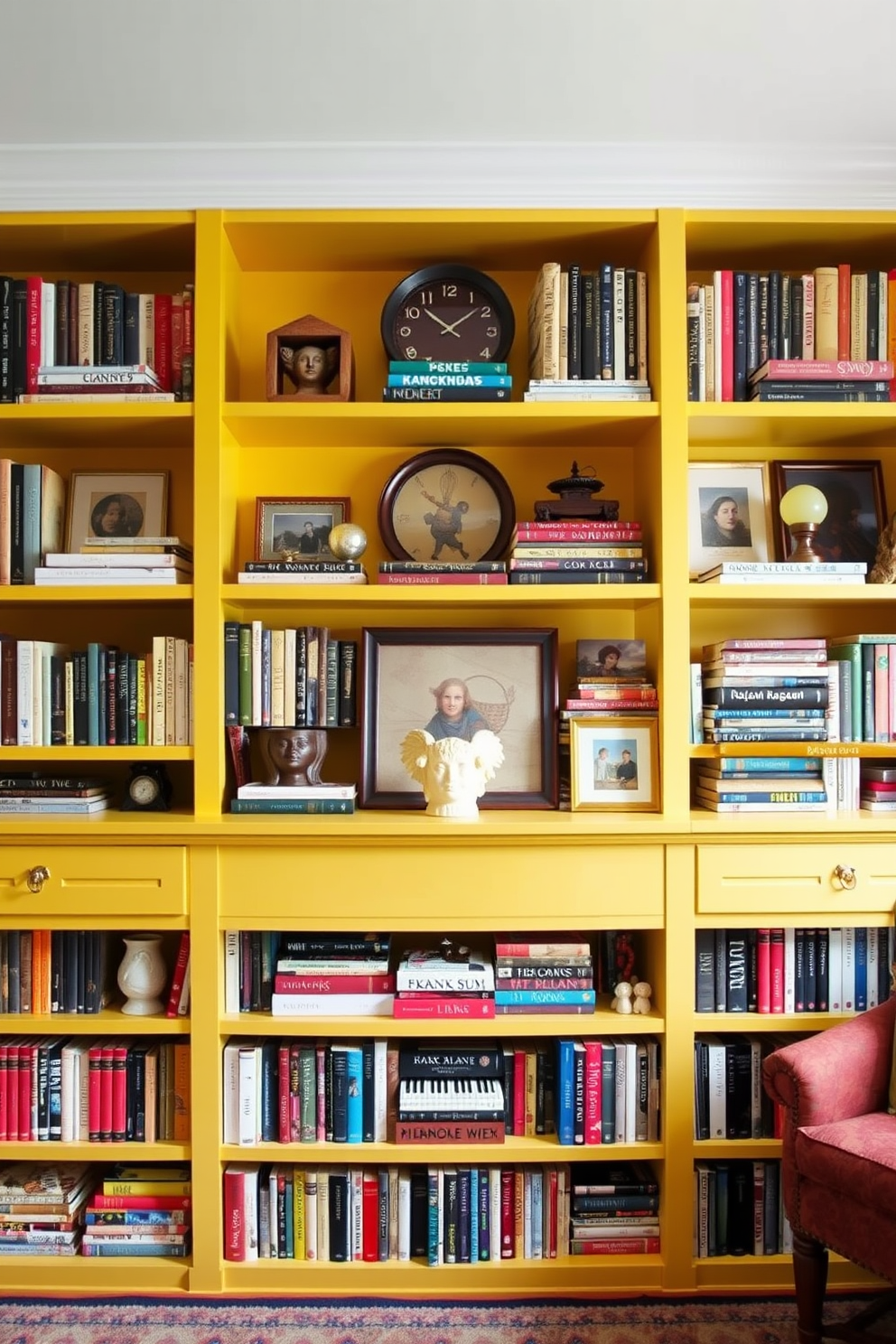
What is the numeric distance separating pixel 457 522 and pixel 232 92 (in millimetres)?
1057

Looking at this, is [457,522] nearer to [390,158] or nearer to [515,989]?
[390,158]

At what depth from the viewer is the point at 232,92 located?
202 centimetres

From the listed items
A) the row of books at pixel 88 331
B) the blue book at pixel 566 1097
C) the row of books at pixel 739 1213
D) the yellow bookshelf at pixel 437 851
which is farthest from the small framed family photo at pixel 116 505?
the row of books at pixel 739 1213

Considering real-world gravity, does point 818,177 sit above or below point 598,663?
above

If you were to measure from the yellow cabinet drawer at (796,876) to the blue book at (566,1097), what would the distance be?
0.46m

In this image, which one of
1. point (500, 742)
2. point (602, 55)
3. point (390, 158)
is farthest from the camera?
point (500, 742)

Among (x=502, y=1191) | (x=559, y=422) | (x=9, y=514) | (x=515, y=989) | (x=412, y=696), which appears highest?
(x=559, y=422)

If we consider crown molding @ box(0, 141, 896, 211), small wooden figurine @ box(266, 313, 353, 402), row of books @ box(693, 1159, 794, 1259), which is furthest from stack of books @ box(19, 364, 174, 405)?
row of books @ box(693, 1159, 794, 1259)

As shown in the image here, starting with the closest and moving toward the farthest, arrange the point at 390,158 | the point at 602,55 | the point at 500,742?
1. the point at 602,55
2. the point at 390,158
3. the point at 500,742

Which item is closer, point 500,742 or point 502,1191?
point 502,1191

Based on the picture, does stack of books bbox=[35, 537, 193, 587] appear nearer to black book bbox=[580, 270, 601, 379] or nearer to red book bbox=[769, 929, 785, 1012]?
black book bbox=[580, 270, 601, 379]

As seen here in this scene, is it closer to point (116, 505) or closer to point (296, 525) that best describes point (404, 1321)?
point (296, 525)

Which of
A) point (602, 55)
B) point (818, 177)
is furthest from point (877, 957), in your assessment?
point (602, 55)

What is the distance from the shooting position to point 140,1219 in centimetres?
228
